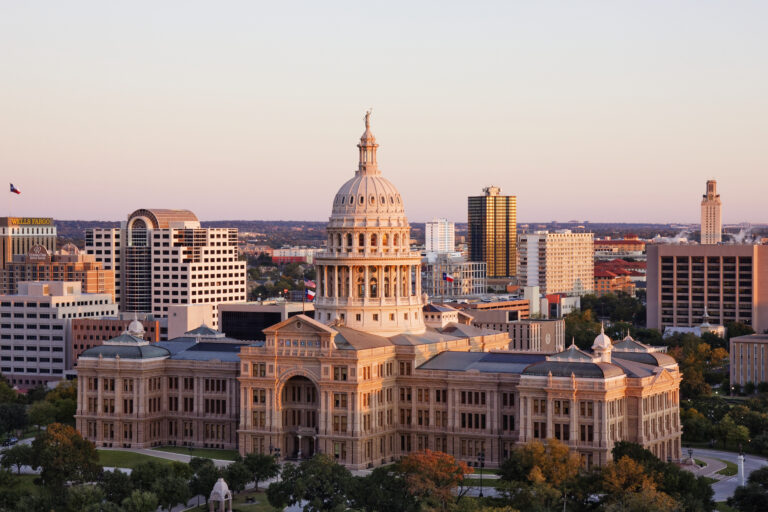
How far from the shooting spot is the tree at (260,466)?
17425cm

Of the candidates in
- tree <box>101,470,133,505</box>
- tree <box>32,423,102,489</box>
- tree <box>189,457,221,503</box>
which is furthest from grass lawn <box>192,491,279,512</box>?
tree <box>32,423,102,489</box>

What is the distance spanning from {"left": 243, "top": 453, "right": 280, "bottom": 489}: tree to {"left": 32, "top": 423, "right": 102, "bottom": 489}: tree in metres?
16.7

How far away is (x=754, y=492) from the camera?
523 ft

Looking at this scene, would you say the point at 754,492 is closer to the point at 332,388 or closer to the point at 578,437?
the point at 578,437

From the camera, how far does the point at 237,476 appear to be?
16988 centimetres

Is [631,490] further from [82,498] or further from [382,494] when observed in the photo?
[82,498]

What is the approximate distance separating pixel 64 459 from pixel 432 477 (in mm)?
41792

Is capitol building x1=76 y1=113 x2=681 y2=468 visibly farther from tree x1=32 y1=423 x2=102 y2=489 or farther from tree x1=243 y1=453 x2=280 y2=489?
tree x1=32 y1=423 x2=102 y2=489

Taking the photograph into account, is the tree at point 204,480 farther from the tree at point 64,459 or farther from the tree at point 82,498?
the tree at point 64,459

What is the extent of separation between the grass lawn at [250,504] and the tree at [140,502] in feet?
→ 29.1

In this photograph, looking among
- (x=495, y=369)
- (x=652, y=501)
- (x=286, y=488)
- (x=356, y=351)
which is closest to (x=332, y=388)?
(x=356, y=351)

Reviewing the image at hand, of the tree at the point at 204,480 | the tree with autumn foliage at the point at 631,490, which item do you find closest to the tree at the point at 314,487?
the tree at the point at 204,480

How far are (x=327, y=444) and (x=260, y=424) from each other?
10.7 m

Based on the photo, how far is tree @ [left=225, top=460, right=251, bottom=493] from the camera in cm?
16962
